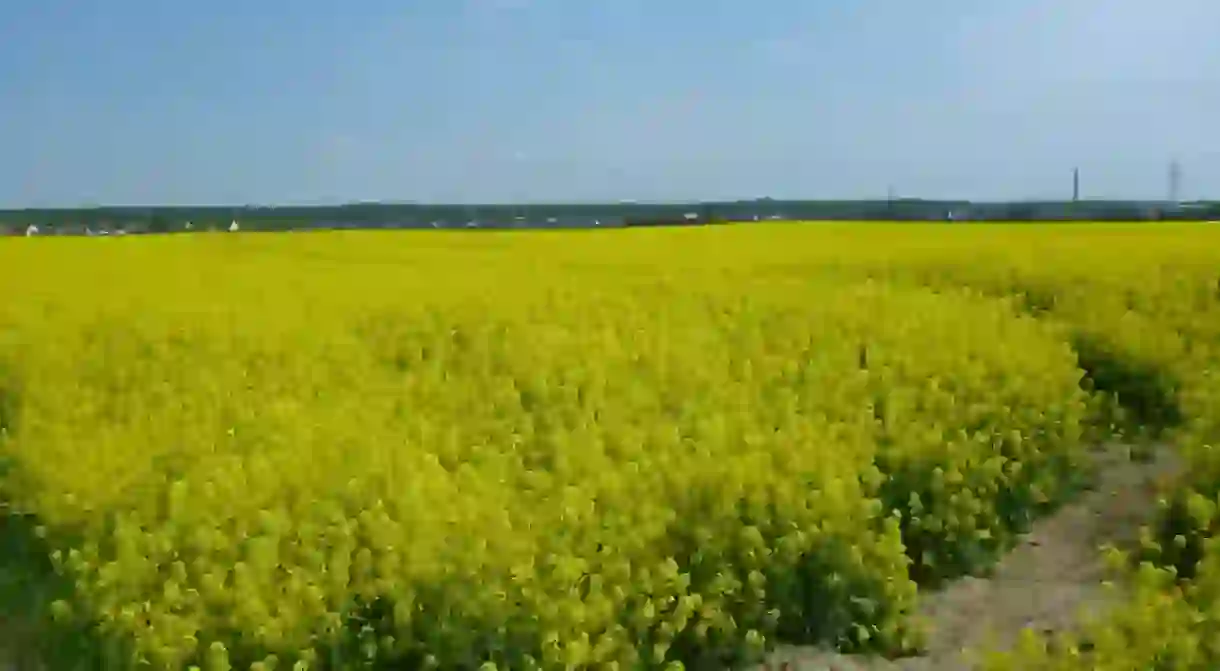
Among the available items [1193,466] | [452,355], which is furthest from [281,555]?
[1193,466]

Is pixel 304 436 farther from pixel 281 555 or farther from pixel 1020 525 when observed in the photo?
pixel 1020 525

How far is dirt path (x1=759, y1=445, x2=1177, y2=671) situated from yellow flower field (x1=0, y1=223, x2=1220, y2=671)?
130mm

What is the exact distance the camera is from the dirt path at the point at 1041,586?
6.40m

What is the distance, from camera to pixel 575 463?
23.0 ft

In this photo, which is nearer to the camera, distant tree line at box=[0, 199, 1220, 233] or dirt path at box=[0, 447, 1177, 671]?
dirt path at box=[0, 447, 1177, 671]

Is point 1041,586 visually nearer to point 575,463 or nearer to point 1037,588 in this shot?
point 1037,588

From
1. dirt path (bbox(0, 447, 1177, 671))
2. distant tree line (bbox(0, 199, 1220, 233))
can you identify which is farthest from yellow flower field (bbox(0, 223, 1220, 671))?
distant tree line (bbox(0, 199, 1220, 233))

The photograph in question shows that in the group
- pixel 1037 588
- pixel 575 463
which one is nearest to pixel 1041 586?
pixel 1037 588

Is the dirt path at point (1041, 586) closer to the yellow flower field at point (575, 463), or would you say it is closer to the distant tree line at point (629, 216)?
the yellow flower field at point (575, 463)

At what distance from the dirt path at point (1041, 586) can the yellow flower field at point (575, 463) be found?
13cm

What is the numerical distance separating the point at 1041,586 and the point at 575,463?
2455mm

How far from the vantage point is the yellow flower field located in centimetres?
566

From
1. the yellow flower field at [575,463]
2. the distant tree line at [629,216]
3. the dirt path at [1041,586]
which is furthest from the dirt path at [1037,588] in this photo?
the distant tree line at [629,216]

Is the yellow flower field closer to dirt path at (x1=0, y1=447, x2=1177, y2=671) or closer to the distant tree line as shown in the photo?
dirt path at (x1=0, y1=447, x2=1177, y2=671)
